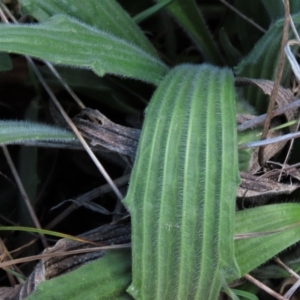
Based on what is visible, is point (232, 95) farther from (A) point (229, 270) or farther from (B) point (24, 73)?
(B) point (24, 73)

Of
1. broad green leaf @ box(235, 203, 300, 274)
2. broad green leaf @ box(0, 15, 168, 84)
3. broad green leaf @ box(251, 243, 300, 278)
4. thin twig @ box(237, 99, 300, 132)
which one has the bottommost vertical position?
broad green leaf @ box(251, 243, 300, 278)

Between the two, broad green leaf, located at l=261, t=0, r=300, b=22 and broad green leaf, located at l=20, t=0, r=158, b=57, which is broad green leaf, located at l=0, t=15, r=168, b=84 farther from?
broad green leaf, located at l=261, t=0, r=300, b=22

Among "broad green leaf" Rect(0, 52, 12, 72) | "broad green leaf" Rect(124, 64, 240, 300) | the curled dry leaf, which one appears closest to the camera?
"broad green leaf" Rect(124, 64, 240, 300)

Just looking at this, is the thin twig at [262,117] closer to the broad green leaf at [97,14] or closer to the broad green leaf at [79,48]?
the broad green leaf at [79,48]

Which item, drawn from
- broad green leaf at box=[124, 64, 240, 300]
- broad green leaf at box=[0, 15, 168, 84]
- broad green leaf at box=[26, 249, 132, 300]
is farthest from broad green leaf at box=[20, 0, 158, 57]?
broad green leaf at box=[26, 249, 132, 300]

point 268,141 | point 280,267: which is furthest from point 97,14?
point 280,267

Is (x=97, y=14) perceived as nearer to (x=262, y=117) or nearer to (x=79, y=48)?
(x=79, y=48)

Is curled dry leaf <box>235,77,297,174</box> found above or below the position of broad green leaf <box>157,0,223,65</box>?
below
